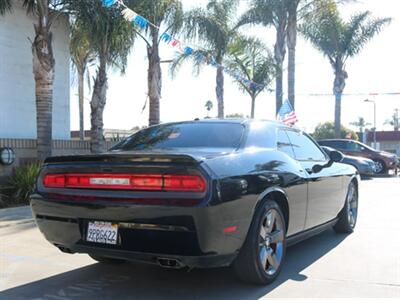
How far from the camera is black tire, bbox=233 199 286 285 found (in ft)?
14.4

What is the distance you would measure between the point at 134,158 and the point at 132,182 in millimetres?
204

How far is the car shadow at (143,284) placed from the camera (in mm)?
4422

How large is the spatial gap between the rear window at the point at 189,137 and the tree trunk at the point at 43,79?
6.49 m

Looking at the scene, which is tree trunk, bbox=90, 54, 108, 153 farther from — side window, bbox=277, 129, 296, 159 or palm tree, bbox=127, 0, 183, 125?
side window, bbox=277, 129, 296, 159

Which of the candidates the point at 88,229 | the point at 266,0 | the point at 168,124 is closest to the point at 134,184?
the point at 88,229

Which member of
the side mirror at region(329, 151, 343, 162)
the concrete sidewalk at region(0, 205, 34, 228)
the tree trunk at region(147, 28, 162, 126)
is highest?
the tree trunk at region(147, 28, 162, 126)

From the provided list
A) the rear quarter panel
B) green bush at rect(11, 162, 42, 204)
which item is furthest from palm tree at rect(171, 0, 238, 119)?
the rear quarter panel

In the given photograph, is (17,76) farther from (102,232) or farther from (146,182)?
(146,182)

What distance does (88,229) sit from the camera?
14.3 ft

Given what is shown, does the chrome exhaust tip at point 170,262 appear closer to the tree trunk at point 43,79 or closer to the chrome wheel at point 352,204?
the chrome wheel at point 352,204

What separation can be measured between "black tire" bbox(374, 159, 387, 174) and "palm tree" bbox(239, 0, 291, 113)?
523cm

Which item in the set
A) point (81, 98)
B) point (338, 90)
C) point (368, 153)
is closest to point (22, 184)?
point (368, 153)

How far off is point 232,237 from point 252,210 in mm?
362

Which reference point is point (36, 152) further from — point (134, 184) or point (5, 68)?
point (134, 184)
